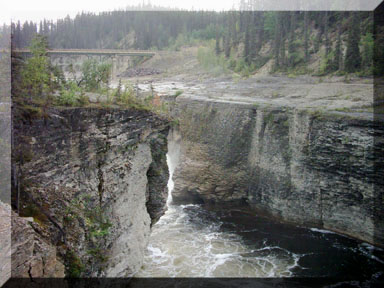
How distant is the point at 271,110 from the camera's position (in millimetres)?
19906

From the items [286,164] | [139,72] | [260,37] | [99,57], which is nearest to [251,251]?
[286,164]

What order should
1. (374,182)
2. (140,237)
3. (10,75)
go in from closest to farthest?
(10,75)
(140,237)
(374,182)

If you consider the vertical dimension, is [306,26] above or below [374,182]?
above

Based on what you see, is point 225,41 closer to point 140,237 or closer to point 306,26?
point 306,26

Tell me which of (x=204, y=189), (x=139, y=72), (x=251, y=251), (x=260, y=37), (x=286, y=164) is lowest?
(x=251, y=251)

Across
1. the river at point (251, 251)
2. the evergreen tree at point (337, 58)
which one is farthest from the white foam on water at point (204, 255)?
the evergreen tree at point (337, 58)

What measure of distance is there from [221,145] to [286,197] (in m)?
4.75

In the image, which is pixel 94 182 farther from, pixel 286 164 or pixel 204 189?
pixel 204 189

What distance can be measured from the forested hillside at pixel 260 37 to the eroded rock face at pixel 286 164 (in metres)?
7.50

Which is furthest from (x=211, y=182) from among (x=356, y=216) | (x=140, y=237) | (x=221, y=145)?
(x=140, y=237)

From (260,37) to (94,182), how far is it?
92.1 feet

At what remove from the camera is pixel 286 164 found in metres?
18.8

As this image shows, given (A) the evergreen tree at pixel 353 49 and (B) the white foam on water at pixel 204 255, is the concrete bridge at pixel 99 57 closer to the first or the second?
(B) the white foam on water at pixel 204 255

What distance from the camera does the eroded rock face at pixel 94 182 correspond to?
7.27 metres
